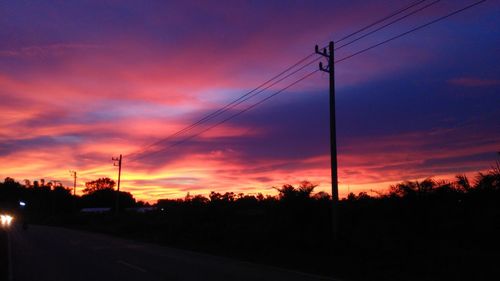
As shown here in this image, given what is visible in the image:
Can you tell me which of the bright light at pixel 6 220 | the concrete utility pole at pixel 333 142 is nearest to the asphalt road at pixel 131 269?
the concrete utility pole at pixel 333 142

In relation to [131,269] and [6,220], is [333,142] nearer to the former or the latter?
[131,269]

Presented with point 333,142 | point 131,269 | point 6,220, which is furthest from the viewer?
point 6,220

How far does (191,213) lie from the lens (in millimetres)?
41000

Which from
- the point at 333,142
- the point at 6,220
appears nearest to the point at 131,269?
the point at 333,142

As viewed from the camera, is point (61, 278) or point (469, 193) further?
point (469, 193)

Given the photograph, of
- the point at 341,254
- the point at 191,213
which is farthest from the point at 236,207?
the point at 341,254

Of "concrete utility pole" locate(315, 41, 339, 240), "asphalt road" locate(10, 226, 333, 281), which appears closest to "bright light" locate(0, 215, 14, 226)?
"asphalt road" locate(10, 226, 333, 281)

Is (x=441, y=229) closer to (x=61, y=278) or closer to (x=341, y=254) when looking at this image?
(x=341, y=254)

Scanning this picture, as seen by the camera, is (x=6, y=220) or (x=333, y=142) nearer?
(x=333, y=142)

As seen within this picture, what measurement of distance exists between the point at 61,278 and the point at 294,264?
854 cm

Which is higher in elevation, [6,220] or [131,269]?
[6,220]

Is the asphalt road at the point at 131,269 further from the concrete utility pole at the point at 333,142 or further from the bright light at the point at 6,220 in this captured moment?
the bright light at the point at 6,220

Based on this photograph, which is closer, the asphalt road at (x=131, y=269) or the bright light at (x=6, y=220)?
the asphalt road at (x=131, y=269)

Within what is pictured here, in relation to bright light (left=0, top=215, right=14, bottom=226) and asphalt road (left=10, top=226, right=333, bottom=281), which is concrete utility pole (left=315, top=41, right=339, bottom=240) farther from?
bright light (left=0, top=215, right=14, bottom=226)
